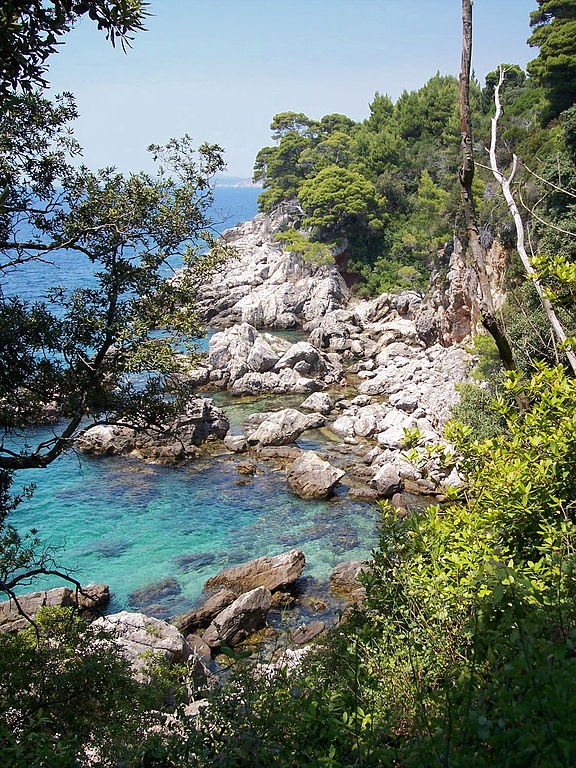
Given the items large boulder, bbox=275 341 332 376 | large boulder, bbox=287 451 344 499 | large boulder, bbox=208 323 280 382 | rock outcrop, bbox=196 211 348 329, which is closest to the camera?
large boulder, bbox=287 451 344 499

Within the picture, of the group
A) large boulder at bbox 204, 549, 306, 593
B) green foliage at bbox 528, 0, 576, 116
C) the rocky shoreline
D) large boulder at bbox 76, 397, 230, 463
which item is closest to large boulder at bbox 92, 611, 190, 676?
the rocky shoreline

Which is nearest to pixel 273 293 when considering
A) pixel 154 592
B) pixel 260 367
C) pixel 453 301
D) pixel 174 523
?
pixel 260 367

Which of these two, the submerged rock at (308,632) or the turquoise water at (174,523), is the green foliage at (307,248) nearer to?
the turquoise water at (174,523)

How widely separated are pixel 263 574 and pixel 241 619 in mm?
2684

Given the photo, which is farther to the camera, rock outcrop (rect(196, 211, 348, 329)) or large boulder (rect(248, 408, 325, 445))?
rock outcrop (rect(196, 211, 348, 329))

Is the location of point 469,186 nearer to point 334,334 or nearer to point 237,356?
point 237,356

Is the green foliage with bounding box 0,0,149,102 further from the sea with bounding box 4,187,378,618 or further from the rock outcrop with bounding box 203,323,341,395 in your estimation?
the rock outcrop with bounding box 203,323,341,395

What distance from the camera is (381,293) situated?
5538cm

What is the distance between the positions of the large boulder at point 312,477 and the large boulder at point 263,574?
555 cm

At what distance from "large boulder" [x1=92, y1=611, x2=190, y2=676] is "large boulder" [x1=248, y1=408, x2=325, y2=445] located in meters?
15.8

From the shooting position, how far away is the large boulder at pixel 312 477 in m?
24.7

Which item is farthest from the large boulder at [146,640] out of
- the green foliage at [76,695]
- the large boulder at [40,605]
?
the green foliage at [76,695]

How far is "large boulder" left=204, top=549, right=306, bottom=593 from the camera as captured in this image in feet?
60.3

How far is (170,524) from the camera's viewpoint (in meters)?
23.3
